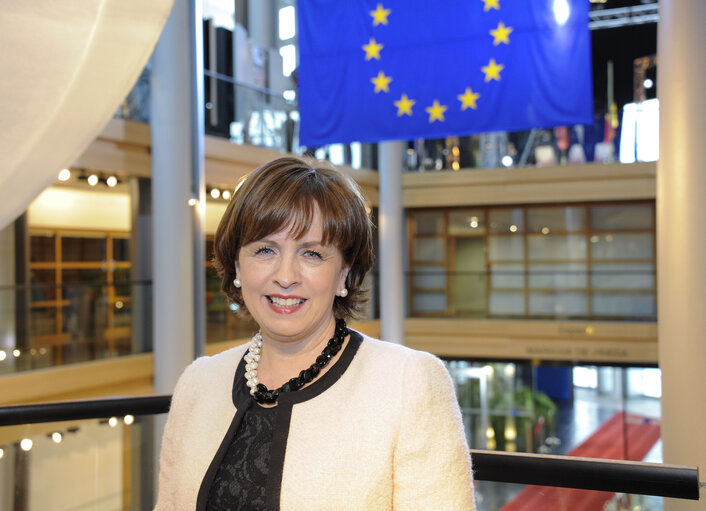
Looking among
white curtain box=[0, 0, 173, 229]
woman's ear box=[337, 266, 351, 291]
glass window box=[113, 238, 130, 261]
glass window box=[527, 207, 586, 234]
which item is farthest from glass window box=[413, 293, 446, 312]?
white curtain box=[0, 0, 173, 229]

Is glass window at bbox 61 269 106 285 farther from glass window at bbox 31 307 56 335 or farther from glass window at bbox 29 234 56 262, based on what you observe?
glass window at bbox 31 307 56 335

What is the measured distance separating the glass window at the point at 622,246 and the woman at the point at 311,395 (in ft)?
54.1

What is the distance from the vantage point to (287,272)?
1576 millimetres

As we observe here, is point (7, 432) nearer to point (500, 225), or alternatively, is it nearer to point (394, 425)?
point (394, 425)

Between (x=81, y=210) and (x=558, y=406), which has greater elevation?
(x=81, y=210)

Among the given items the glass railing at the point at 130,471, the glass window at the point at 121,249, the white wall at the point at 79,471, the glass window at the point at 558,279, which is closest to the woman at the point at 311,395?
the glass railing at the point at 130,471

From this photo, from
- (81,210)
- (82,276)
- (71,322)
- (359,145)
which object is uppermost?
(359,145)

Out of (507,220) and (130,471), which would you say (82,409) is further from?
(507,220)

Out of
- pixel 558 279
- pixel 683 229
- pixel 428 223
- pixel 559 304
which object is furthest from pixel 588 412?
pixel 683 229

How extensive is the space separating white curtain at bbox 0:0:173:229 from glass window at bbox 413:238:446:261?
17695 millimetres

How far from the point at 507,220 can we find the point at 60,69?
56.4 ft

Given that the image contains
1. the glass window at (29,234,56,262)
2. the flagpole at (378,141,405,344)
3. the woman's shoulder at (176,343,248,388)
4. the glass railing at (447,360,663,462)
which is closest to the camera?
the woman's shoulder at (176,343,248,388)

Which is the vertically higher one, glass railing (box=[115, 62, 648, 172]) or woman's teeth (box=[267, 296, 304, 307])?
glass railing (box=[115, 62, 648, 172])

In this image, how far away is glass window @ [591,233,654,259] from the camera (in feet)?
56.0
